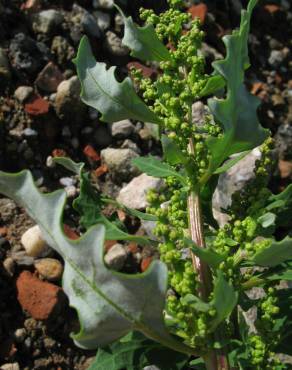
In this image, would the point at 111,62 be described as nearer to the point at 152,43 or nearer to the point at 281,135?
the point at 281,135

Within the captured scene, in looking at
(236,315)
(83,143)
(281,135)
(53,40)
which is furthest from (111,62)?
(236,315)

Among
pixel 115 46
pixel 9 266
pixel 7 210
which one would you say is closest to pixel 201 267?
pixel 9 266

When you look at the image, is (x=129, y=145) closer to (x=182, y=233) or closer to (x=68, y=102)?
(x=68, y=102)

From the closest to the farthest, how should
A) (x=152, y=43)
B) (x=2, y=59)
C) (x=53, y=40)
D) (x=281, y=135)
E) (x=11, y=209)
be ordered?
(x=152, y=43), (x=11, y=209), (x=2, y=59), (x=53, y=40), (x=281, y=135)

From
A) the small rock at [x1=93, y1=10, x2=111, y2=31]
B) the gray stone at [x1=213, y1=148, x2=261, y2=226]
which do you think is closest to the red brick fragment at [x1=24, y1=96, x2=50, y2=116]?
the small rock at [x1=93, y1=10, x2=111, y2=31]

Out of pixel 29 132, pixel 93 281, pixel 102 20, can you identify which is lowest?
pixel 29 132

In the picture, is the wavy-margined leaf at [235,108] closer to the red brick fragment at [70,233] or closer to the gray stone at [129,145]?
the red brick fragment at [70,233]
